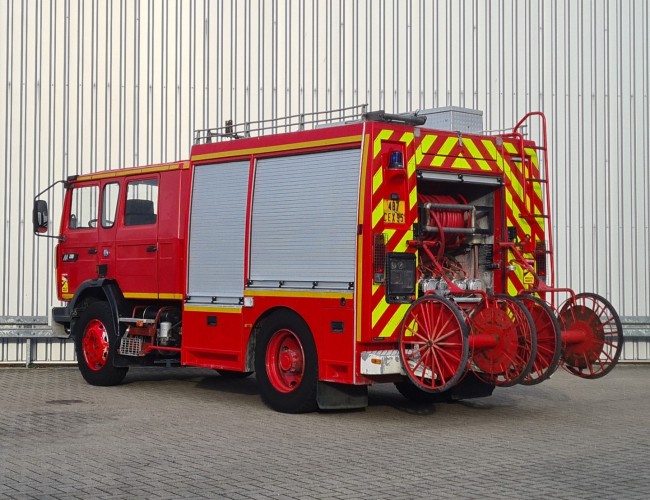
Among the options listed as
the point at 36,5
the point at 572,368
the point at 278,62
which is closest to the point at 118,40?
the point at 36,5

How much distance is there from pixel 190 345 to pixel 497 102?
843 cm

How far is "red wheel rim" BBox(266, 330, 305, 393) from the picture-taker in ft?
37.1

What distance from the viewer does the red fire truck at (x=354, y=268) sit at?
1043 cm

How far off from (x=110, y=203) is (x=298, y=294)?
4110 mm

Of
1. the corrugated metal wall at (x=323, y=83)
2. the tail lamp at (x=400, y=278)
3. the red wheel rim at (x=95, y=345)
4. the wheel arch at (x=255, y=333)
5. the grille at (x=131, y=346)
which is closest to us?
the tail lamp at (x=400, y=278)

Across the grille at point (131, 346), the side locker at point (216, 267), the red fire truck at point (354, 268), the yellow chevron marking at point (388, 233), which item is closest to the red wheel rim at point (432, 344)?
the red fire truck at point (354, 268)

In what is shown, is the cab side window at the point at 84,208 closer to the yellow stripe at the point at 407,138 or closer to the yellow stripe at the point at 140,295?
the yellow stripe at the point at 140,295

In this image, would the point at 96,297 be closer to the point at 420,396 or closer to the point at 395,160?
the point at 420,396

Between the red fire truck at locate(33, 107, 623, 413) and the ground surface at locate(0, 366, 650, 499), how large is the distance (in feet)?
1.70

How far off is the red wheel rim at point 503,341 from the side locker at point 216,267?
9.37ft

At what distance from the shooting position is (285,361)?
1143cm

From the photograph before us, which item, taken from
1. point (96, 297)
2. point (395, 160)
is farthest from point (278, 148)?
point (96, 297)

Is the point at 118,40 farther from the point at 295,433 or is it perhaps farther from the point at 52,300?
the point at 295,433

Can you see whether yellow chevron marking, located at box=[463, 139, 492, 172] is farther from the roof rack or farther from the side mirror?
the side mirror
